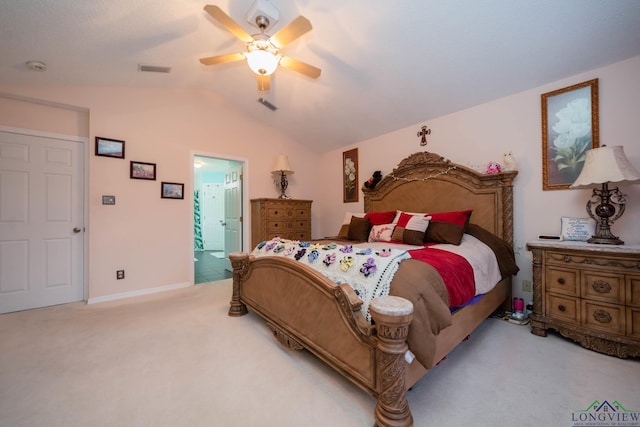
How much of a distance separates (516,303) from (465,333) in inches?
46.6

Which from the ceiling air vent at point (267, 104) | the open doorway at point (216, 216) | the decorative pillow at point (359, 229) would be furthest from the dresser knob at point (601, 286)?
the open doorway at point (216, 216)

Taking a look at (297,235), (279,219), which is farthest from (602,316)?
(279,219)

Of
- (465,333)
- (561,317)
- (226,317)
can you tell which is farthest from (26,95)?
(561,317)

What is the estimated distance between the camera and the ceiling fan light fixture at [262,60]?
6.23ft

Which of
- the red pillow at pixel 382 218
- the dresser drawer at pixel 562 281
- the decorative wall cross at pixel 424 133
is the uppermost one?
the decorative wall cross at pixel 424 133

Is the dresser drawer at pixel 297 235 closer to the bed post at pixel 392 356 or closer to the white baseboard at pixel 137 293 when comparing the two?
the white baseboard at pixel 137 293

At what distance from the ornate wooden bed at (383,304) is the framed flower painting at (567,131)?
0.35m

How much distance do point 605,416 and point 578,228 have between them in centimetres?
159

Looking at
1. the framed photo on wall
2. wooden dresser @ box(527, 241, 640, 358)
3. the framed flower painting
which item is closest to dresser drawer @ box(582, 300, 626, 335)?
wooden dresser @ box(527, 241, 640, 358)

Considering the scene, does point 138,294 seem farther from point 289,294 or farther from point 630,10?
point 630,10

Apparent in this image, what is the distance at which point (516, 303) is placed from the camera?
2.53 meters

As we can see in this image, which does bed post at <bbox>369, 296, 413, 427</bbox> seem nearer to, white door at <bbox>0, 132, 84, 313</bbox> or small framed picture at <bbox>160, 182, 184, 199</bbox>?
small framed picture at <bbox>160, 182, 184, 199</bbox>

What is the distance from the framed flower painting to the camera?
89.0 inches

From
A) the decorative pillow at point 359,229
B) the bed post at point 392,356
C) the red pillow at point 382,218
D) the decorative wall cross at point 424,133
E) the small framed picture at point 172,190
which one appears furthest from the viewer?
the small framed picture at point 172,190
